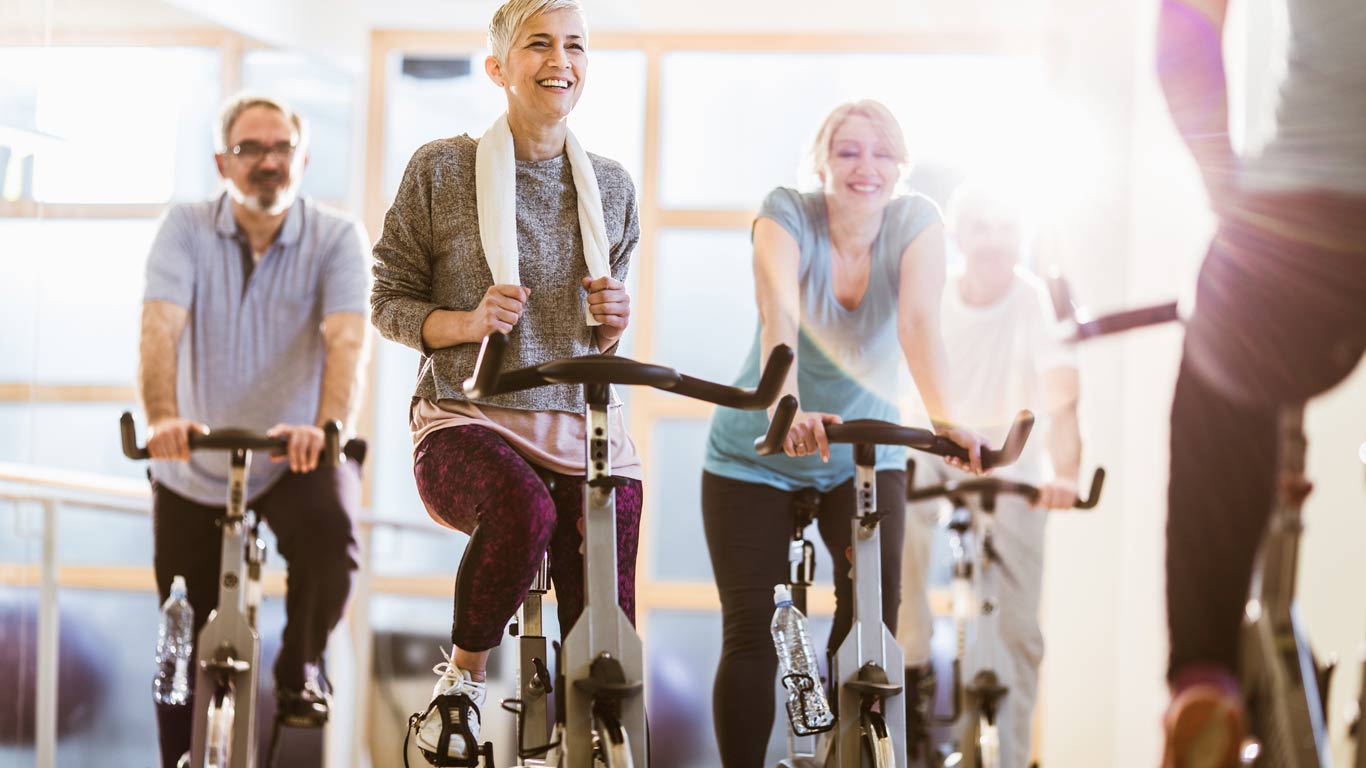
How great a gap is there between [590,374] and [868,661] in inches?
30.8

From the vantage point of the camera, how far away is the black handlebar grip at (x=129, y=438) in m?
2.52

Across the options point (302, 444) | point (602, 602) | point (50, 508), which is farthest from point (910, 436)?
point (50, 508)

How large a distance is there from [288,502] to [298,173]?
0.75 metres

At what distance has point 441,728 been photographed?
6.48 ft

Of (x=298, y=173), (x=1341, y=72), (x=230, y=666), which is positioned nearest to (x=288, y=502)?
(x=230, y=666)

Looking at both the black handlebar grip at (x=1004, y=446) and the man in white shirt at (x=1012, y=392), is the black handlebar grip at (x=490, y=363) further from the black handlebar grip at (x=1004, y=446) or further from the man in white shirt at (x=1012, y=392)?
the man in white shirt at (x=1012, y=392)

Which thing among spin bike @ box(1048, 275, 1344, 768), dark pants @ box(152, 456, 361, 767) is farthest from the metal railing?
spin bike @ box(1048, 275, 1344, 768)

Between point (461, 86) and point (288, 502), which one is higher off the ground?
point (461, 86)

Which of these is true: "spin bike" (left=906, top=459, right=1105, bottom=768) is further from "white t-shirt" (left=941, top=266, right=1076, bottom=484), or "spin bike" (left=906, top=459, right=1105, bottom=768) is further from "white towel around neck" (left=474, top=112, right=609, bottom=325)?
"white towel around neck" (left=474, top=112, right=609, bottom=325)

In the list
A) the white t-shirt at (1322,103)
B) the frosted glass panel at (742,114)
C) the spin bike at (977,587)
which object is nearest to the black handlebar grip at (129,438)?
the spin bike at (977,587)

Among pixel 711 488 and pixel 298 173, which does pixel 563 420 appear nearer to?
pixel 711 488

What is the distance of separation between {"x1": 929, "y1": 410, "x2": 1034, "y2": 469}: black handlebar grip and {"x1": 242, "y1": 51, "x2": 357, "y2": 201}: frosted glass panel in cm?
308

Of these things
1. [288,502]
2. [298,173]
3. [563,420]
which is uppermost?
[298,173]

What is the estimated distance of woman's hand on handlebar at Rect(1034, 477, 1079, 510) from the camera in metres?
3.00
